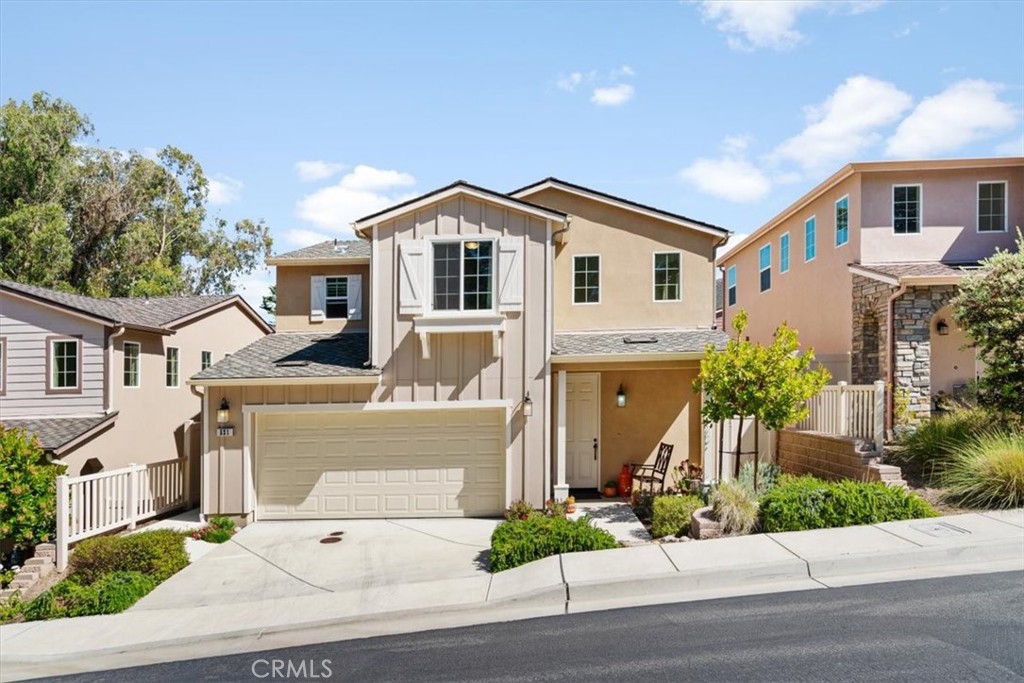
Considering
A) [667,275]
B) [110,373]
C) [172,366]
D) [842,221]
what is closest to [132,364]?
[110,373]

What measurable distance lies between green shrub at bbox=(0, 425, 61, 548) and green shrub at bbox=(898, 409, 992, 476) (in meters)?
14.4

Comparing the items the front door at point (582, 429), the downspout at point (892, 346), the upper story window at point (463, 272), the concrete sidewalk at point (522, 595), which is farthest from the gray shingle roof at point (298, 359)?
the downspout at point (892, 346)

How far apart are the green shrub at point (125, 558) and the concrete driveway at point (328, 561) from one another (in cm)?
26

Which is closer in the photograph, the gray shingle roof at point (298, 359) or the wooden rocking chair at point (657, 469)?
the gray shingle roof at point (298, 359)

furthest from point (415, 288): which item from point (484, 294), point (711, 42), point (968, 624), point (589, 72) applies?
point (968, 624)

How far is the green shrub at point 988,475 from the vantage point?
8.80 m

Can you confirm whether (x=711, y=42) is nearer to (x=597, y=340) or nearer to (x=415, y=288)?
(x=597, y=340)

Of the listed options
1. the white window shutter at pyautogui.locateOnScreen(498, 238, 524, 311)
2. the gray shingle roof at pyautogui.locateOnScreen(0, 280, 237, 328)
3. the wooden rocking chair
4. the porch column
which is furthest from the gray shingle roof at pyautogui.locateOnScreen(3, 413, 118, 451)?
the wooden rocking chair

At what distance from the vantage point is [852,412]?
11.5 metres

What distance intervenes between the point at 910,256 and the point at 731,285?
31.0 feet

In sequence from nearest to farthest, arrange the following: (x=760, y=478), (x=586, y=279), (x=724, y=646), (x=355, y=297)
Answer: (x=724, y=646)
(x=760, y=478)
(x=586, y=279)
(x=355, y=297)

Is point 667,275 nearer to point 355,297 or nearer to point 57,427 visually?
point 355,297

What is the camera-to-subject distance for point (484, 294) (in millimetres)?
11664

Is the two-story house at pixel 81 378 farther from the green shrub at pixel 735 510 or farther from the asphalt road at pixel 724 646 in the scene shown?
the green shrub at pixel 735 510
